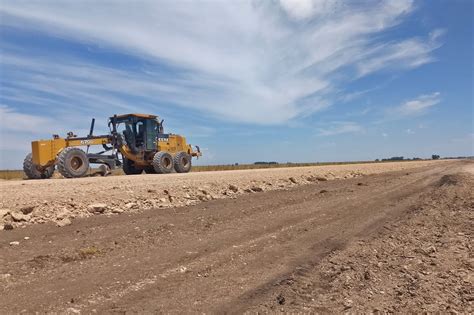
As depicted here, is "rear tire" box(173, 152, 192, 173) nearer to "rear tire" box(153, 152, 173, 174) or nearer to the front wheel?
the front wheel

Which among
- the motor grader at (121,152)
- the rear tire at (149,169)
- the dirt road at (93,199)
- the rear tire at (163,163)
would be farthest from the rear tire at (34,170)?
the dirt road at (93,199)

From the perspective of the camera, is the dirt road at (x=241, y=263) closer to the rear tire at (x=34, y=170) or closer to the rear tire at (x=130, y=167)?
the rear tire at (x=34, y=170)

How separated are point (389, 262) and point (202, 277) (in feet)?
8.89

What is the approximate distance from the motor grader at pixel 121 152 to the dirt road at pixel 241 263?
12.0 meters

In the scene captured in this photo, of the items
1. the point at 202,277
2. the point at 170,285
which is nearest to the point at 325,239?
Result: the point at 202,277

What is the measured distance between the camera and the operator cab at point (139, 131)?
24438 millimetres

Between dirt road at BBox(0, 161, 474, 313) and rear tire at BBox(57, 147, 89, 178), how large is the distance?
445 inches

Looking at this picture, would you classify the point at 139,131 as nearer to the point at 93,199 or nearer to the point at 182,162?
the point at 182,162

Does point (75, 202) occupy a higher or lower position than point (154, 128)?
lower

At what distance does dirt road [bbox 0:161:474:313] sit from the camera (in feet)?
15.2

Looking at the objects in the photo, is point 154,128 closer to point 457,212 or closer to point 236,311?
point 457,212

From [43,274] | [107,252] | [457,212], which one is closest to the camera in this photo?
[43,274]

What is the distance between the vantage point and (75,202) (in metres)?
10.2

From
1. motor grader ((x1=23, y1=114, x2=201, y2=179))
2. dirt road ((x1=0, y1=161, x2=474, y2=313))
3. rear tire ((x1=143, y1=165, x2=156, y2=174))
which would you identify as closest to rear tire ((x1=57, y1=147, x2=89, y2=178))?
motor grader ((x1=23, y1=114, x2=201, y2=179))
